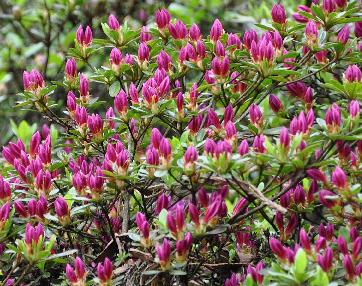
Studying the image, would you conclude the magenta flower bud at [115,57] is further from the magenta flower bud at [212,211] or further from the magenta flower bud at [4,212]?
the magenta flower bud at [212,211]

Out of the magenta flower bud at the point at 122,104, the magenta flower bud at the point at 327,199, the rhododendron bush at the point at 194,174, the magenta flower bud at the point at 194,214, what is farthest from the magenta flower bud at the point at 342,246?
the magenta flower bud at the point at 122,104

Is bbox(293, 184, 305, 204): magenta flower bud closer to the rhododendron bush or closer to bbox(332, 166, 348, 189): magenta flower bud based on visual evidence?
the rhododendron bush

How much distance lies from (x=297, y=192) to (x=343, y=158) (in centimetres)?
24

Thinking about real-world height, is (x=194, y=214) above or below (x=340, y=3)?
below

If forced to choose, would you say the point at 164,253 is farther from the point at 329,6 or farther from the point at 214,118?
the point at 329,6

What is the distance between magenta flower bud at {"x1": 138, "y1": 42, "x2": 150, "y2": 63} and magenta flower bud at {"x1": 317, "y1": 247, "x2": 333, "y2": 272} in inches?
43.5

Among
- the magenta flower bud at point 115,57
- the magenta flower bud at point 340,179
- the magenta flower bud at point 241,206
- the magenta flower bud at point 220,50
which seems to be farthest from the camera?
the magenta flower bud at point 115,57

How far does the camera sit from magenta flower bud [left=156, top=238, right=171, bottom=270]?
2074mm

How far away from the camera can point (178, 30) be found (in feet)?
9.16

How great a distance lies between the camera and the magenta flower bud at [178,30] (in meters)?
2.79

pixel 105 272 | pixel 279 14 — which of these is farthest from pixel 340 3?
pixel 105 272

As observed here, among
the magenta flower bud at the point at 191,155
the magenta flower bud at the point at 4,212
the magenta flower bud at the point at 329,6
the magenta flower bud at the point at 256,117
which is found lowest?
the magenta flower bud at the point at 4,212

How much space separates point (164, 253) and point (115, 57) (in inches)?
34.7

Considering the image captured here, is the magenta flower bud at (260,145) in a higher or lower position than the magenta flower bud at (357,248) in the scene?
higher
